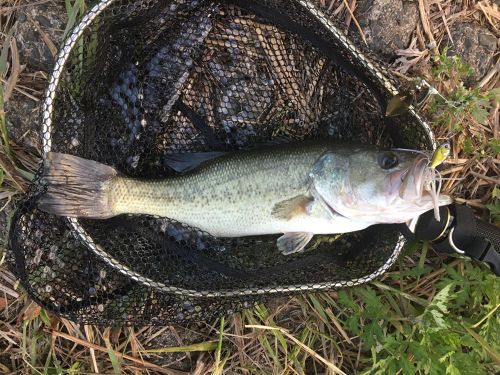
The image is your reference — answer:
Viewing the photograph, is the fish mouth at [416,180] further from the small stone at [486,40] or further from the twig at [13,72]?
the twig at [13,72]

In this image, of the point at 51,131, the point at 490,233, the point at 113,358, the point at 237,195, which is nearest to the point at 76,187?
the point at 51,131

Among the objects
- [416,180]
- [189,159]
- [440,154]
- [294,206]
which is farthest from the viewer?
[189,159]

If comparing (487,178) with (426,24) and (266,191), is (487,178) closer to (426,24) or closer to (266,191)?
(426,24)

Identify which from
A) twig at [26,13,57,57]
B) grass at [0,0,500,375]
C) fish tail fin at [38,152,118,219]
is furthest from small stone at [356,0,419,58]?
twig at [26,13,57,57]

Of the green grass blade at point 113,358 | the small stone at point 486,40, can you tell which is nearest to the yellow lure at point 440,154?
the small stone at point 486,40

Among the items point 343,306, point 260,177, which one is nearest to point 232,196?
point 260,177

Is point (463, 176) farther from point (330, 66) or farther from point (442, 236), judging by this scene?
point (330, 66)

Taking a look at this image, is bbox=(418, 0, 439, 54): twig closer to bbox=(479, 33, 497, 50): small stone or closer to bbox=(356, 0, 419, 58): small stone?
bbox=(356, 0, 419, 58): small stone
